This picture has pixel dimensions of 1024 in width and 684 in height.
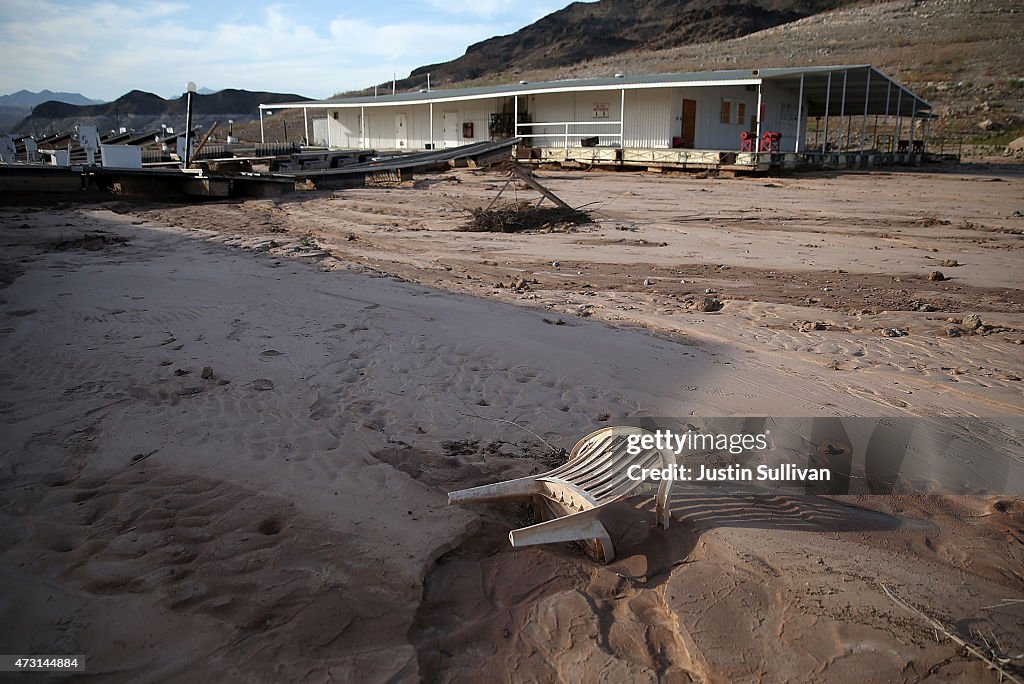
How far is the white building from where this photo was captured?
25.8m

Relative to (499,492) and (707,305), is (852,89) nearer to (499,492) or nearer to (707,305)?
(707,305)

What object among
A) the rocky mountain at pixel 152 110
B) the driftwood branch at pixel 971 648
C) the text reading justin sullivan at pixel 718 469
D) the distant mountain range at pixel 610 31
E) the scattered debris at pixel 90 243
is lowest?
the driftwood branch at pixel 971 648

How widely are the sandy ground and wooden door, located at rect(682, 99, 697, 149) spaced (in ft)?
59.3

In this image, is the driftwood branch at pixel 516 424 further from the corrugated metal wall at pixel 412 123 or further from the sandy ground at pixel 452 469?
the corrugated metal wall at pixel 412 123

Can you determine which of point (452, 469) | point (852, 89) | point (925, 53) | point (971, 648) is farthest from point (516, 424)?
point (925, 53)

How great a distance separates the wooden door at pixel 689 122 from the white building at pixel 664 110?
4 centimetres

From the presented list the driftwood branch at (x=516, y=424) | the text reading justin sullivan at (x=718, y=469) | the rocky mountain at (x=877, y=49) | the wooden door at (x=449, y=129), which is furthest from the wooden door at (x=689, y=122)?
the text reading justin sullivan at (x=718, y=469)

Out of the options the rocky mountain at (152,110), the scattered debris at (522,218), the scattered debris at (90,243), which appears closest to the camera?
the scattered debris at (90,243)

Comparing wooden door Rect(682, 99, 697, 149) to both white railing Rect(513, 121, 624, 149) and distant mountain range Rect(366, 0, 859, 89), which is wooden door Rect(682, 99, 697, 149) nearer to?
white railing Rect(513, 121, 624, 149)

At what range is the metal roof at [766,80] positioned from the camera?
24.4m

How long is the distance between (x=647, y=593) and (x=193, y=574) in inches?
78.7

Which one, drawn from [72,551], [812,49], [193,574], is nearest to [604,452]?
[193,574]

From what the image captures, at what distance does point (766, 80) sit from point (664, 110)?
12.1ft

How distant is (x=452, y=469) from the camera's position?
4.21 metres
